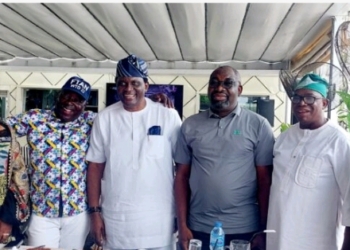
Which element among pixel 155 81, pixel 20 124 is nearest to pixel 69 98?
pixel 20 124

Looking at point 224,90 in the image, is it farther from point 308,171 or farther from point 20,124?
point 20,124

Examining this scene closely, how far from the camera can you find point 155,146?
5.84 ft

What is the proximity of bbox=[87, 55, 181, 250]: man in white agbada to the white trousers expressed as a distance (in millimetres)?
59

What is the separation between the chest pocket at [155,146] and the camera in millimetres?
1771

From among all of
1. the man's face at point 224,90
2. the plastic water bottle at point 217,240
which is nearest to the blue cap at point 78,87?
the man's face at point 224,90

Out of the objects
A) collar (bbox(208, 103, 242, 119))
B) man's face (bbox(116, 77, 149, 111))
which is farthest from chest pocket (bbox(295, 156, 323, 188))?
man's face (bbox(116, 77, 149, 111))

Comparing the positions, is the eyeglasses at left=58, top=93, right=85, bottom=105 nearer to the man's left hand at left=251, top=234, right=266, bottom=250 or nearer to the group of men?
the group of men

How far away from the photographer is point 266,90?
5.28 m

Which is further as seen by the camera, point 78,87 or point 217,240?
point 78,87

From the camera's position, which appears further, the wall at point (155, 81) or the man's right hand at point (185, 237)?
the wall at point (155, 81)

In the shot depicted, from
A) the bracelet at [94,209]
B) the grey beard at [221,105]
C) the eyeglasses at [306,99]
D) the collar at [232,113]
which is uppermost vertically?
the eyeglasses at [306,99]

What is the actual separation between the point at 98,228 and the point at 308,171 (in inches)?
34.6

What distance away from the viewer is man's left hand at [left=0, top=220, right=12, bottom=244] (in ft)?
5.95

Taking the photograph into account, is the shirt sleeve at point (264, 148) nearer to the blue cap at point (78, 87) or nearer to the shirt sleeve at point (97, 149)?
the shirt sleeve at point (97, 149)
